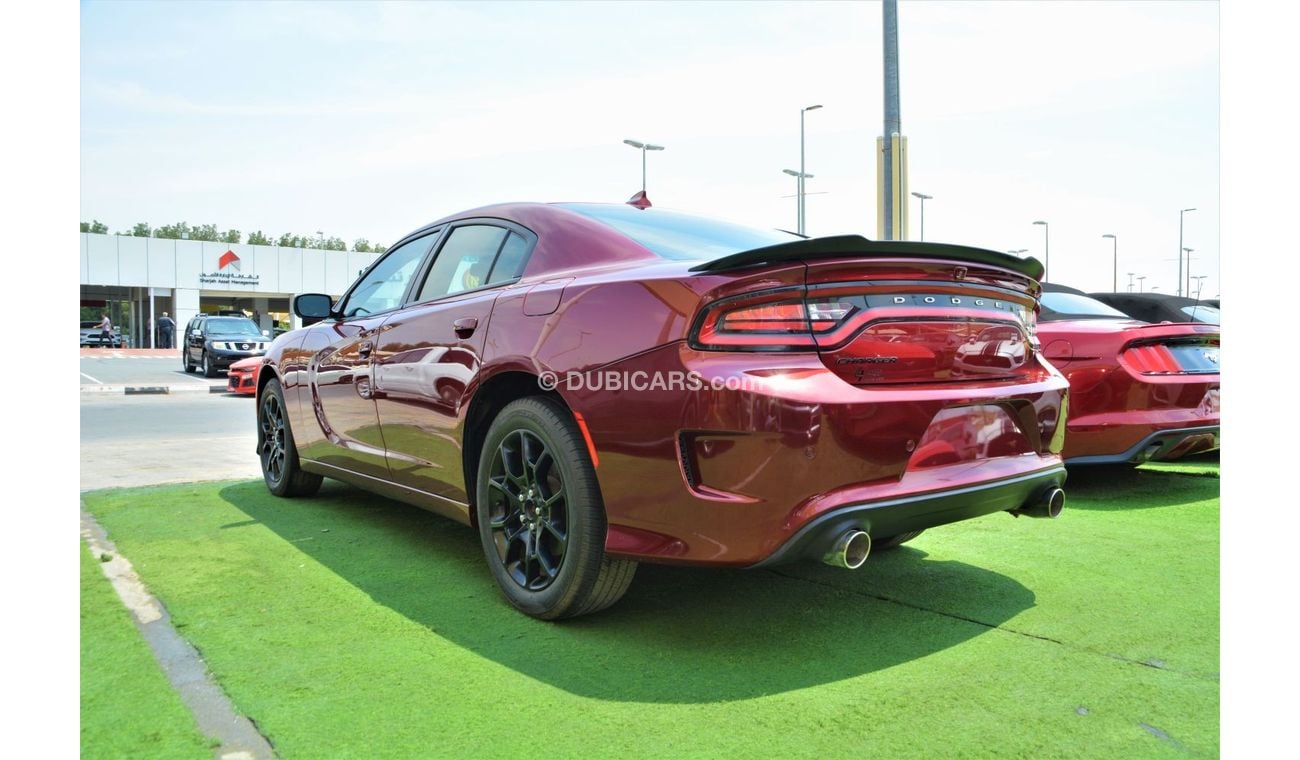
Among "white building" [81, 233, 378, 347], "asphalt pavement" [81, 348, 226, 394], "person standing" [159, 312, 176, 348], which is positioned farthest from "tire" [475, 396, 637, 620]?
"white building" [81, 233, 378, 347]

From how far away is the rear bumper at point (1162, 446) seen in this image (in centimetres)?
525

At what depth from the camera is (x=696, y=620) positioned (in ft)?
10.6

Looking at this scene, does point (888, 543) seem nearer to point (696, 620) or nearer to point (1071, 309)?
point (696, 620)

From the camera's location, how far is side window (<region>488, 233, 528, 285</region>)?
351 centimetres

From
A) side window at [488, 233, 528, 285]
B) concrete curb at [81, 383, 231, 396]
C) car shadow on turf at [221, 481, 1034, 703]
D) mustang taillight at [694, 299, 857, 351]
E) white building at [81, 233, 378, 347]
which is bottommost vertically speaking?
car shadow on turf at [221, 481, 1034, 703]

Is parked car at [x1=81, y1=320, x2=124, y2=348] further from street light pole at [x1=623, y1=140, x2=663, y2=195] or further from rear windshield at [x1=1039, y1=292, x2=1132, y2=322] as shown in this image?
rear windshield at [x1=1039, y1=292, x2=1132, y2=322]

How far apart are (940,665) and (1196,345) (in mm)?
3843

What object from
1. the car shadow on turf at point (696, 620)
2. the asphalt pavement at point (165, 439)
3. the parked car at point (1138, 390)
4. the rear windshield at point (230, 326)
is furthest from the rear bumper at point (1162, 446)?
the rear windshield at point (230, 326)

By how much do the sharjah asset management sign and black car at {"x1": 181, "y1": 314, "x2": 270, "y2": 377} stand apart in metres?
23.9

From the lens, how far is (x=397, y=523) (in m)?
4.82
